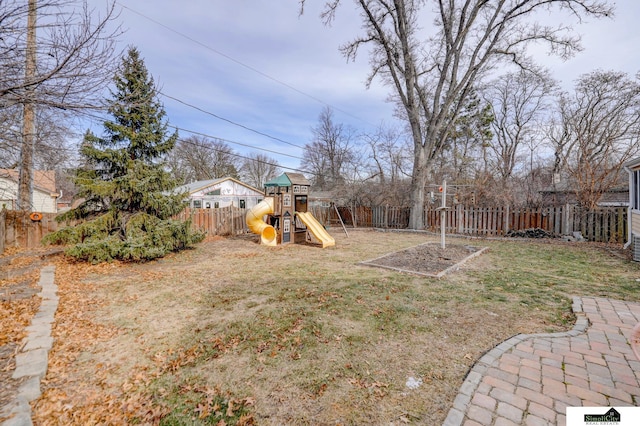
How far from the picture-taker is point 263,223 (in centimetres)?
1088

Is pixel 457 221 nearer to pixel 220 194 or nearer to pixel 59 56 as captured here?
pixel 59 56

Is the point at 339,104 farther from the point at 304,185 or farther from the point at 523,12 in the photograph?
the point at 304,185

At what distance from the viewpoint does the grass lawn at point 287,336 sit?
2174mm

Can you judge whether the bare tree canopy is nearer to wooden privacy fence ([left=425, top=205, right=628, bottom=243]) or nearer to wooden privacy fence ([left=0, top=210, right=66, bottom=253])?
wooden privacy fence ([left=0, top=210, right=66, bottom=253])

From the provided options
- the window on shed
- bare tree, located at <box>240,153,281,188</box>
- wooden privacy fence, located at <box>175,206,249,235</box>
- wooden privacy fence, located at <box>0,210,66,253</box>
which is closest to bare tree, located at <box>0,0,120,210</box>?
wooden privacy fence, located at <box>0,210,66,253</box>

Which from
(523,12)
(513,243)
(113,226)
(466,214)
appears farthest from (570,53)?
(113,226)

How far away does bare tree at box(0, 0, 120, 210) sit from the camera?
9.48 feet

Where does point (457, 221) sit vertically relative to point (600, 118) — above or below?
below

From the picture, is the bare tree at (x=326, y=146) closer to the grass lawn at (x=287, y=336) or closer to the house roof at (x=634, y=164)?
the house roof at (x=634, y=164)

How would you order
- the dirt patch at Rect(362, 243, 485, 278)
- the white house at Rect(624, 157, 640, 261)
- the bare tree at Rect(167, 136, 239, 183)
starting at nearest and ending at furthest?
the dirt patch at Rect(362, 243, 485, 278) → the white house at Rect(624, 157, 640, 261) → the bare tree at Rect(167, 136, 239, 183)

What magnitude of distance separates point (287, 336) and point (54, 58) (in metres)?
3.98

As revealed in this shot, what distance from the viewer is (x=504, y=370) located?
2.53 meters

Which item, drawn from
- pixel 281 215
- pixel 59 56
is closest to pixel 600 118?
pixel 281 215

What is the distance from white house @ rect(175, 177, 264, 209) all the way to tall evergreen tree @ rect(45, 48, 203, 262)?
472 inches
